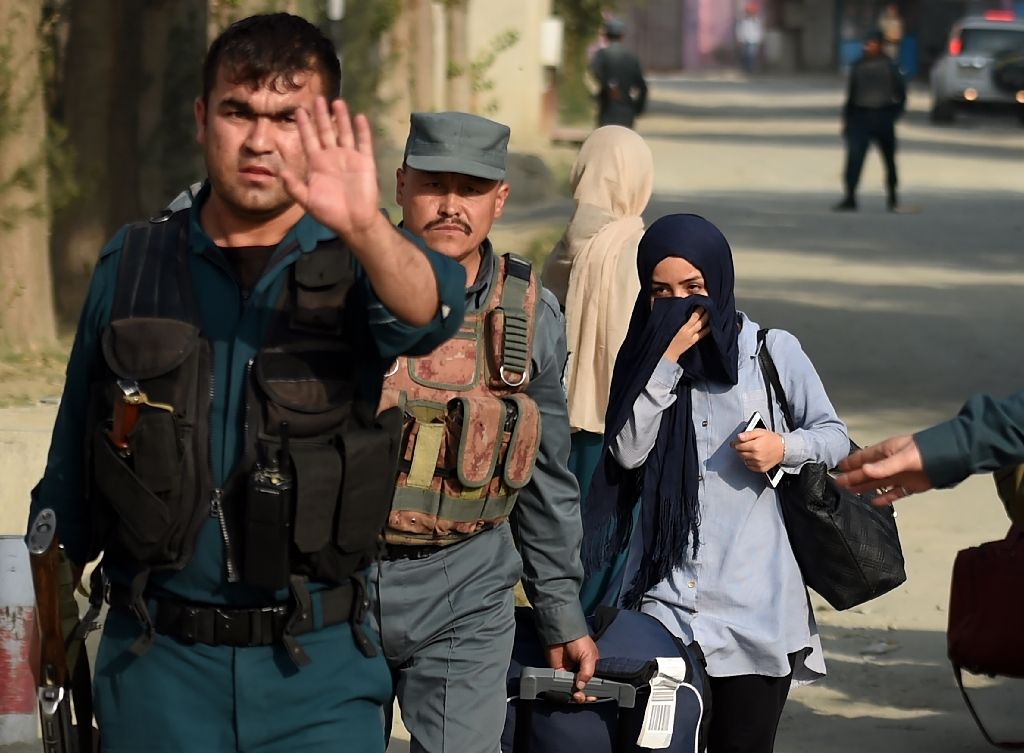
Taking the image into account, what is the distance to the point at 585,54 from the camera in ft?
127

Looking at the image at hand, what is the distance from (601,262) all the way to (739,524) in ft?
7.18

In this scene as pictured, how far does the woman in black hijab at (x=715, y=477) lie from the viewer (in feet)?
14.3

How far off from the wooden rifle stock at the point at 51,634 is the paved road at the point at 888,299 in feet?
8.12

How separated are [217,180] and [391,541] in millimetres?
883

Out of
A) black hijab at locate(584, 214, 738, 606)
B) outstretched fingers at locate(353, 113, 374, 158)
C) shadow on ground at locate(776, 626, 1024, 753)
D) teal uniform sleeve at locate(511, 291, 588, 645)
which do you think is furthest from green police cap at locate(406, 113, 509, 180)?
shadow on ground at locate(776, 626, 1024, 753)

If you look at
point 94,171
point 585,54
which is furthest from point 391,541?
point 585,54

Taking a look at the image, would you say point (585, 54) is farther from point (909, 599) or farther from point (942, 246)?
point (909, 599)

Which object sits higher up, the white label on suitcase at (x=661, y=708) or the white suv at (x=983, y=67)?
the white label on suitcase at (x=661, y=708)

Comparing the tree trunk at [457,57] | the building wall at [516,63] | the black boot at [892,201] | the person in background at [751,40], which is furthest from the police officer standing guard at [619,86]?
the person in background at [751,40]

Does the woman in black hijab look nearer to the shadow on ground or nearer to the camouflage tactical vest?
the camouflage tactical vest

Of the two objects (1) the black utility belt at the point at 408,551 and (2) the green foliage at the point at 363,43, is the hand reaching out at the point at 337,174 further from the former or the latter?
(2) the green foliage at the point at 363,43

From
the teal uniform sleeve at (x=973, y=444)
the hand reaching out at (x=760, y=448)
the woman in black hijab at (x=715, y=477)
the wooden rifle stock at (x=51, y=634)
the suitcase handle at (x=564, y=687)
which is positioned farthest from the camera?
the woman in black hijab at (x=715, y=477)

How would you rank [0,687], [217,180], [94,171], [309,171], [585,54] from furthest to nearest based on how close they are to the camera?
[585,54], [94,171], [0,687], [217,180], [309,171]

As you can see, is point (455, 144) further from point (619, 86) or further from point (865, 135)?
point (865, 135)
